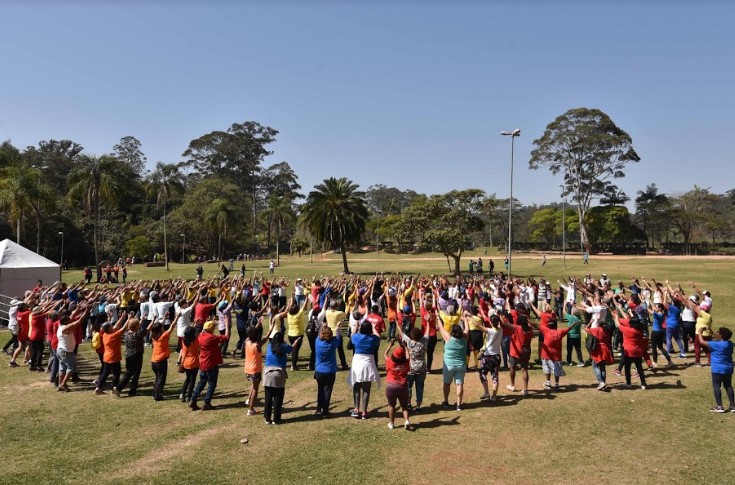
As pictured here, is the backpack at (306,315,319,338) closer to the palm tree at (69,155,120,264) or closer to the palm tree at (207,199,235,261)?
the palm tree at (69,155,120,264)

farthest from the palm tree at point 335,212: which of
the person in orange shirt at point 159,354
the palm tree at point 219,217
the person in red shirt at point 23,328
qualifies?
the person in orange shirt at point 159,354

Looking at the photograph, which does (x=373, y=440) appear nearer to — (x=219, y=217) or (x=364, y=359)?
(x=364, y=359)

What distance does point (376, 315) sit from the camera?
29.6 ft

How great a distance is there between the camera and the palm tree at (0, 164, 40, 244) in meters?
35.1

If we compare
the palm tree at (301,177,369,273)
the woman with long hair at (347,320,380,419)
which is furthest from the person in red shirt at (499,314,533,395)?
the palm tree at (301,177,369,273)

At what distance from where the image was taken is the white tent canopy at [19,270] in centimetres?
1770

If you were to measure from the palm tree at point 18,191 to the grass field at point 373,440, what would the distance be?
33824 mm

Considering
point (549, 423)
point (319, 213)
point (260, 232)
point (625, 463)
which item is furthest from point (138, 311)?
point (260, 232)

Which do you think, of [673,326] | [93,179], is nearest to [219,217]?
[93,179]

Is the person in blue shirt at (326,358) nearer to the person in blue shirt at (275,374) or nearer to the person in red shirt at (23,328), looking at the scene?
the person in blue shirt at (275,374)

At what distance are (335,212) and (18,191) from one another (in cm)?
2540

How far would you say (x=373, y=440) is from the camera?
262 inches

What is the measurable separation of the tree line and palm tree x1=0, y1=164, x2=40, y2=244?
0.11 m

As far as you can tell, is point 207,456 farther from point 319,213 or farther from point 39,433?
point 319,213
